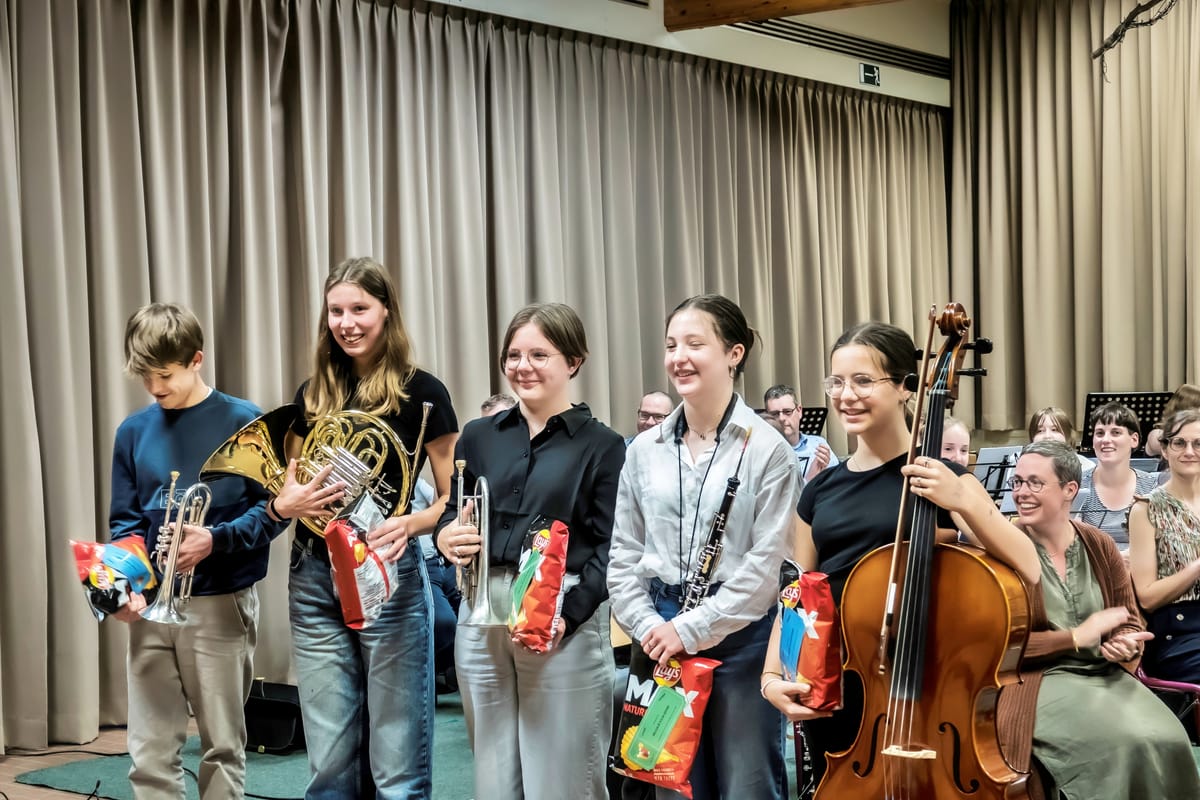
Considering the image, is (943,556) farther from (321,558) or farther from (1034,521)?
(321,558)

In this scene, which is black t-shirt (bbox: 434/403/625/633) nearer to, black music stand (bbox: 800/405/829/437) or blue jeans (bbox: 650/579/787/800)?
blue jeans (bbox: 650/579/787/800)

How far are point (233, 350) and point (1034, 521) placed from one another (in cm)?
Answer: 393

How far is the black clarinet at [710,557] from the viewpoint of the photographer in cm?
260

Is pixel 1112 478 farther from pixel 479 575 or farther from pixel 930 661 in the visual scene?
pixel 479 575

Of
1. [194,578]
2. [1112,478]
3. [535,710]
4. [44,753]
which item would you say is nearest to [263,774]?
[44,753]

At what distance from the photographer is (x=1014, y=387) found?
9.52 metres

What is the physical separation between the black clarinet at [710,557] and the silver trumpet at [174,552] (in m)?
1.24

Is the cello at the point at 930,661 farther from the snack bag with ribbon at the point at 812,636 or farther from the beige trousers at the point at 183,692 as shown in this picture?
the beige trousers at the point at 183,692

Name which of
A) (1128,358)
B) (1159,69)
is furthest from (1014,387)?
(1159,69)

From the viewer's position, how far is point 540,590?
8.50 ft

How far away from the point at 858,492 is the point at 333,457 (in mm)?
1223

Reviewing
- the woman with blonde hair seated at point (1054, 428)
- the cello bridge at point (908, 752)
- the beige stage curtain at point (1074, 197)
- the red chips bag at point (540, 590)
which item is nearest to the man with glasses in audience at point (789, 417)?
the woman with blonde hair seated at point (1054, 428)

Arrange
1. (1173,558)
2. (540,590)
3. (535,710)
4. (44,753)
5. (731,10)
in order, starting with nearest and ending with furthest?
1. (540,590)
2. (535,710)
3. (1173,558)
4. (44,753)
5. (731,10)

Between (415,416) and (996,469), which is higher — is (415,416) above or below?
above
